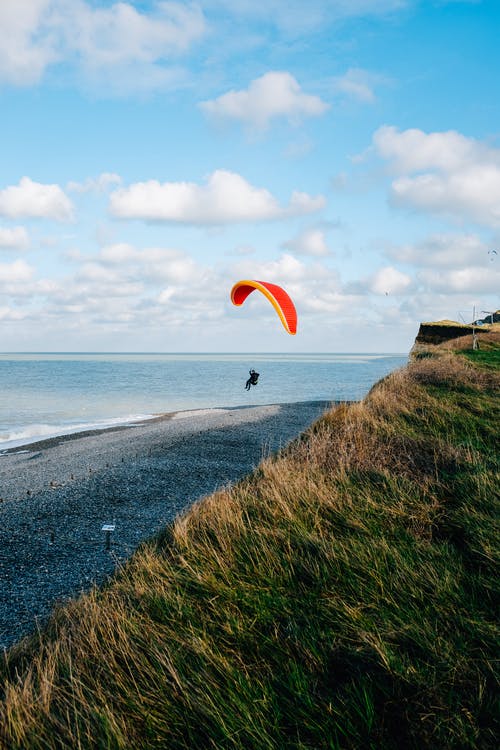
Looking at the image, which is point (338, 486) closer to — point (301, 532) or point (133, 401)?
point (301, 532)

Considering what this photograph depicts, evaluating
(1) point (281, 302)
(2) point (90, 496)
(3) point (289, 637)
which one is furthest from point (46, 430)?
(3) point (289, 637)

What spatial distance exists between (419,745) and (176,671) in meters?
1.42

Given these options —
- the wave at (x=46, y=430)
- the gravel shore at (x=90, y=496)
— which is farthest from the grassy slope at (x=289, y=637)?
the wave at (x=46, y=430)

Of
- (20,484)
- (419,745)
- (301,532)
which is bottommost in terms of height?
(20,484)

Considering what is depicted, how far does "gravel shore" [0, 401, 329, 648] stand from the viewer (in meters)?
6.44

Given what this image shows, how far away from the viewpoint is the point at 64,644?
3270 mm

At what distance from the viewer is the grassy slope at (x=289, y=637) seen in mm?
2525

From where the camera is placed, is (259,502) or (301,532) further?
(259,502)

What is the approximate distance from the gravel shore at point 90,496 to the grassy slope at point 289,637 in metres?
1.32

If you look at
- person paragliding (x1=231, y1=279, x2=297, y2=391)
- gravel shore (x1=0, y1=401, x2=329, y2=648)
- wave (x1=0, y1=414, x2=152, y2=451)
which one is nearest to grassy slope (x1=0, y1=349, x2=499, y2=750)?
gravel shore (x1=0, y1=401, x2=329, y2=648)

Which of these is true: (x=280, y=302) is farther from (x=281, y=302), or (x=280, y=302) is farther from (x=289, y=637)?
(x=289, y=637)

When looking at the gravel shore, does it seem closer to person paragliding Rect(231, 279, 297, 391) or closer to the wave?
the wave

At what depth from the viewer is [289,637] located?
314cm

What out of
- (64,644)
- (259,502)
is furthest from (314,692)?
(259,502)
